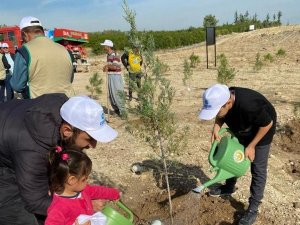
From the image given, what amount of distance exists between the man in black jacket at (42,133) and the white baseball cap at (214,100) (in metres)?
1.16

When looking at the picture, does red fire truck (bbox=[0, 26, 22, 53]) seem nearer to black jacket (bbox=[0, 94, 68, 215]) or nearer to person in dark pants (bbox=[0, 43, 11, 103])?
person in dark pants (bbox=[0, 43, 11, 103])

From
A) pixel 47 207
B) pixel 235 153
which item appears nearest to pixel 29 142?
pixel 47 207

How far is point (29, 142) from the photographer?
1761 mm

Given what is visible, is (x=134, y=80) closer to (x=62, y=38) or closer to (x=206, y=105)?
(x=206, y=105)

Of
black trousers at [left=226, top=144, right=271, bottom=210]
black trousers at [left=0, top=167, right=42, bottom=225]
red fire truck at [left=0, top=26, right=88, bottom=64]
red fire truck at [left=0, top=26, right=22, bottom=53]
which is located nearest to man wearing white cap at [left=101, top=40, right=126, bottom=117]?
black trousers at [left=226, top=144, right=271, bottom=210]

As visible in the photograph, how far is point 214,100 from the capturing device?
283 centimetres

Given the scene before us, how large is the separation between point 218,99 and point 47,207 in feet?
4.89

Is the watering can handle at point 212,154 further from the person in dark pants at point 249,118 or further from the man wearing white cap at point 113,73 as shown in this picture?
the man wearing white cap at point 113,73

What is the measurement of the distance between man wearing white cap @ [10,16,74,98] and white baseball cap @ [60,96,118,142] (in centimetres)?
178

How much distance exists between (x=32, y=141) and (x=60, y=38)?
19.6 m

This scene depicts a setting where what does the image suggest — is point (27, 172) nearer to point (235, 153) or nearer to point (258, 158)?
point (235, 153)

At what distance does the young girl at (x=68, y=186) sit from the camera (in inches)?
70.0

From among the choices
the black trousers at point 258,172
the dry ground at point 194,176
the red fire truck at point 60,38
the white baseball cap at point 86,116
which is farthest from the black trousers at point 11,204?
the red fire truck at point 60,38

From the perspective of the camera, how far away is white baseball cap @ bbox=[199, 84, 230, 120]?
9.29 ft
